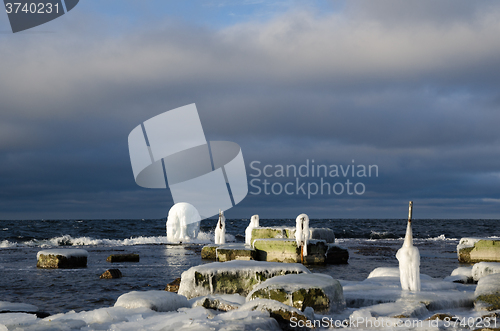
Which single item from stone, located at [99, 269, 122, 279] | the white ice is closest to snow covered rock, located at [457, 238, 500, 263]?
the white ice

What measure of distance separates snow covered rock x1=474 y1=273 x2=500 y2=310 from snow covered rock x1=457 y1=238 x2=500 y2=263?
35.2 ft

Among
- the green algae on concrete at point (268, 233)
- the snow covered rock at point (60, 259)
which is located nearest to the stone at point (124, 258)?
the snow covered rock at point (60, 259)

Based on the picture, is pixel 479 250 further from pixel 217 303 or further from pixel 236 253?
pixel 217 303

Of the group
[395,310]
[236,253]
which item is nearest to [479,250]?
[236,253]

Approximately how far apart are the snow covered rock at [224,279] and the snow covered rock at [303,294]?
64.3 inches

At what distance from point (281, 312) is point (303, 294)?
0.85 m

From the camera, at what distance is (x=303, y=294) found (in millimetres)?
8055

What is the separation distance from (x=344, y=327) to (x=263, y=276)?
309cm

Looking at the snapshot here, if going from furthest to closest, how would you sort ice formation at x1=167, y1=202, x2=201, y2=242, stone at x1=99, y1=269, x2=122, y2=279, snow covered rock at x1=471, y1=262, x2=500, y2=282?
ice formation at x1=167, y1=202, x2=201, y2=242 < stone at x1=99, y1=269, x2=122, y2=279 < snow covered rock at x1=471, y1=262, x2=500, y2=282

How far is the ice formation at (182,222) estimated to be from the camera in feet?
137

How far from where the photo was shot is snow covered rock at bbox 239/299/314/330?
717 cm

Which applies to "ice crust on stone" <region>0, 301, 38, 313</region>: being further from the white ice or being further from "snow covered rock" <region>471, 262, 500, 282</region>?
the white ice

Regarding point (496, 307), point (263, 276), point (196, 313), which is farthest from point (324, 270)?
point (196, 313)

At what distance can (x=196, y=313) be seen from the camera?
7.86 m
